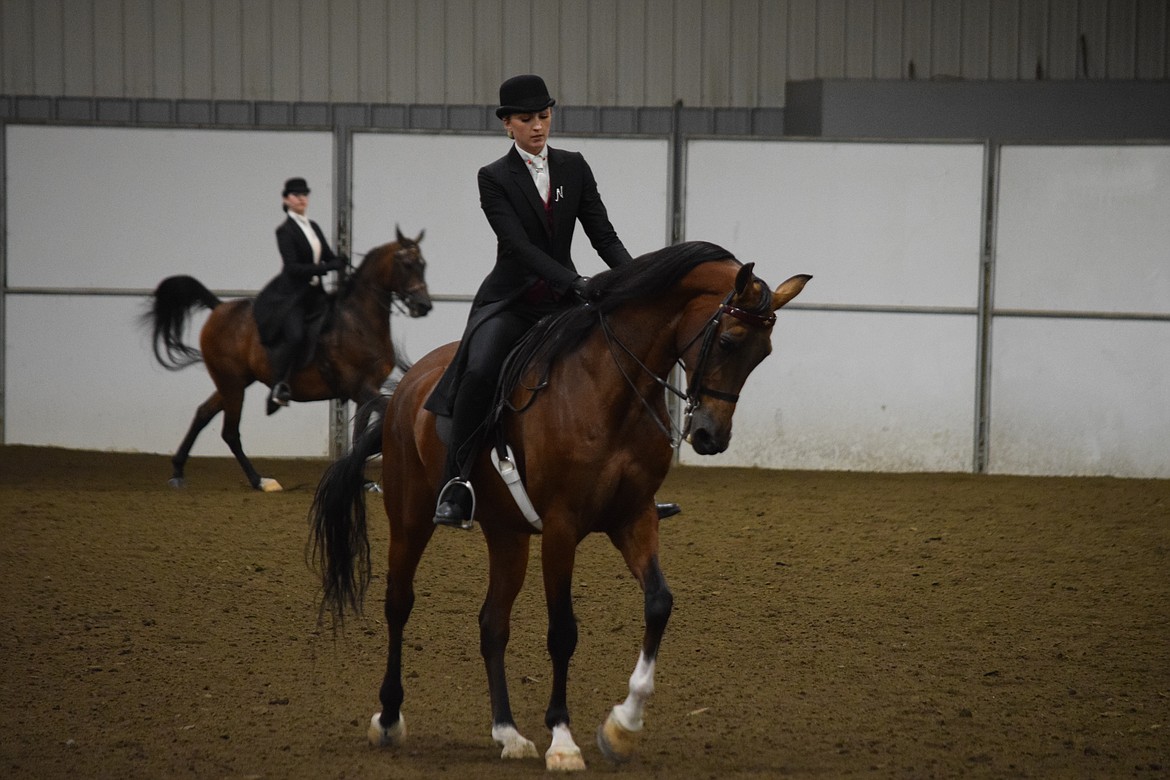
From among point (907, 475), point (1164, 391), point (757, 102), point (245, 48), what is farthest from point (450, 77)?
point (1164, 391)

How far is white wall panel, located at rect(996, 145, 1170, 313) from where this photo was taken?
492 inches

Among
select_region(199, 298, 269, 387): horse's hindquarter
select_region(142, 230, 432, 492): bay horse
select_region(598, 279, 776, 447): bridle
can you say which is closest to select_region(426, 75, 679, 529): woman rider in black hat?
select_region(598, 279, 776, 447): bridle

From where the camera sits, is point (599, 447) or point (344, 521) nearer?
point (599, 447)

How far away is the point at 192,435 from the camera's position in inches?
442

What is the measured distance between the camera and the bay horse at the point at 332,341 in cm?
1086

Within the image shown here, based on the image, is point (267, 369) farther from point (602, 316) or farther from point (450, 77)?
point (602, 316)

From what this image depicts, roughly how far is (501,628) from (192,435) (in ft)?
23.7

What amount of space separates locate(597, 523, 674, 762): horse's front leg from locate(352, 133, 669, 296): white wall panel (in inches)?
342

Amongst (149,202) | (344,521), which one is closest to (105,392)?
(149,202)

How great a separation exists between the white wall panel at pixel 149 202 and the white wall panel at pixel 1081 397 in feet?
21.8

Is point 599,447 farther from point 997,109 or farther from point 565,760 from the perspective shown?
point 997,109

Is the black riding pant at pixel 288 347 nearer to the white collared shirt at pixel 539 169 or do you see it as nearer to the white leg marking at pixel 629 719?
the white collared shirt at pixel 539 169

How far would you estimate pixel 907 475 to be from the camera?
1255 centimetres

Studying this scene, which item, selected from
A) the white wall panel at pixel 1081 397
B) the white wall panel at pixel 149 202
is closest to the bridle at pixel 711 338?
the white wall panel at pixel 1081 397
